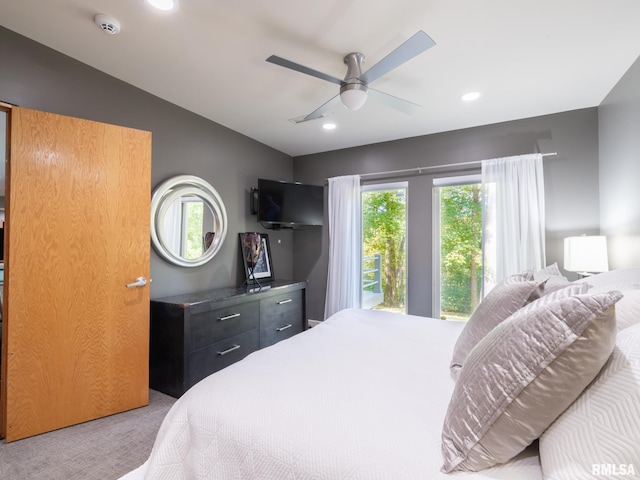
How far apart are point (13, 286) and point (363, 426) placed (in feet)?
7.11

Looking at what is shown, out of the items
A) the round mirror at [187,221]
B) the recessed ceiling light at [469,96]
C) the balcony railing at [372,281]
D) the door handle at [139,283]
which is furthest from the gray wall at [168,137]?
the recessed ceiling light at [469,96]

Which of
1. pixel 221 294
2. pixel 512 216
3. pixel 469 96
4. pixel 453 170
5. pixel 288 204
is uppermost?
pixel 469 96

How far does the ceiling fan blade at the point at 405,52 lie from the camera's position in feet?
4.92

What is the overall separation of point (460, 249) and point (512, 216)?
0.64m

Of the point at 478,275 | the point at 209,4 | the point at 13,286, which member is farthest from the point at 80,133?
the point at 478,275

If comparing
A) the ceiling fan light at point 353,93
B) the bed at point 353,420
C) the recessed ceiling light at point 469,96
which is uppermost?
the recessed ceiling light at point 469,96

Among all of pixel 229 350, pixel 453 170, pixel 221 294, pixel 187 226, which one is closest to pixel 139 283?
pixel 221 294

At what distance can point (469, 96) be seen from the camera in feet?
8.64

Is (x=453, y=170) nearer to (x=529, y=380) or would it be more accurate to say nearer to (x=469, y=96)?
(x=469, y=96)

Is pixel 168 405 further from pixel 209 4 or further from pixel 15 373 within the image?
pixel 209 4

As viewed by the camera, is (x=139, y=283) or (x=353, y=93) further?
(x=139, y=283)

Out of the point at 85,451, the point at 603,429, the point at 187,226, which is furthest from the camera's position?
the point at 187,226

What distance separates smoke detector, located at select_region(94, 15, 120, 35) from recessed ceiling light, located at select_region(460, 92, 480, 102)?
2.56 metres

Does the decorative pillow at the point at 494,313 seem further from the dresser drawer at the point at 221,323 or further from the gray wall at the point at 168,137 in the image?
the gray wall at the point at 168,137
